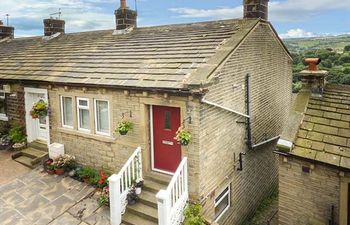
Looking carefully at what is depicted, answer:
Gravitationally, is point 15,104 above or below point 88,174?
above

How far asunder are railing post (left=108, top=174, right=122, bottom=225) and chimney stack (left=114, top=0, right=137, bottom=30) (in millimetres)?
9150

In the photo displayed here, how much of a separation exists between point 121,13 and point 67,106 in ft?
19.8

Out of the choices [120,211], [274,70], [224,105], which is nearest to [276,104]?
[274,70]

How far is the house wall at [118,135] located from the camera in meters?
7.77

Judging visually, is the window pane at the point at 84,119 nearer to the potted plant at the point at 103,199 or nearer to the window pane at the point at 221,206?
the potted plant at the point at 103,199

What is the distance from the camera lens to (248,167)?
10.9 metres

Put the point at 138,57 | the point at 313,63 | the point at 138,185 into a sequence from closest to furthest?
1. the point at 138,185
2. the point at 313,63
3. the point at 138,57

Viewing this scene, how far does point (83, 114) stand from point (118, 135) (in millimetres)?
2110

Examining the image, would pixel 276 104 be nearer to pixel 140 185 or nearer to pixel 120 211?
pixel 140 185

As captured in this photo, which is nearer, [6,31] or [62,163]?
[62,163]

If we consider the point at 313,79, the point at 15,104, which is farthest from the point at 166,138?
the point at 15,104

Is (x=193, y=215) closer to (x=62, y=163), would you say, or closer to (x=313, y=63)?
(x=62, y=163)

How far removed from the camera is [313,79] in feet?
30.6

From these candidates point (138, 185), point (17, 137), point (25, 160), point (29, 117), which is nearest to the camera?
point (138, 185)
